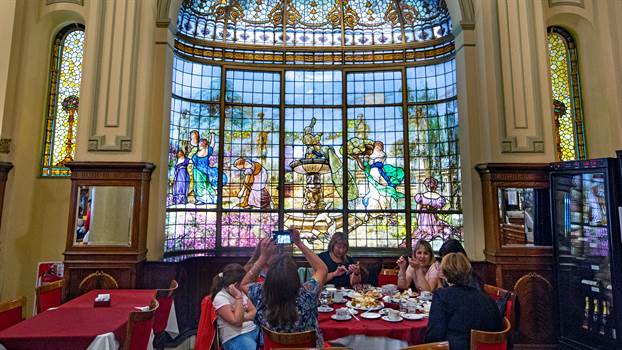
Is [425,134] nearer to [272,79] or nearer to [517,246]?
[517,246]

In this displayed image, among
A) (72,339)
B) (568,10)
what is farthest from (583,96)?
(72,339)

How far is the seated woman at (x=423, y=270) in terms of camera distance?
348 centimetres

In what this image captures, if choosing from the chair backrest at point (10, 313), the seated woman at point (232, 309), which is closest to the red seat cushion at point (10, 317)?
the chair backrest at point (10, 313)

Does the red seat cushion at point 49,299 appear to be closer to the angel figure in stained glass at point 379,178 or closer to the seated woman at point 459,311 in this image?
the seated woman at point 459,311

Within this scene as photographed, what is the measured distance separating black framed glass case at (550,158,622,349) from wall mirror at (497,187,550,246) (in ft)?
0.52

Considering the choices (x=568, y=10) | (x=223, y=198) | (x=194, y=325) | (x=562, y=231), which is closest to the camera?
(x=562, y=231)

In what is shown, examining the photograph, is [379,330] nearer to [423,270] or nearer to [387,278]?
[423,270]

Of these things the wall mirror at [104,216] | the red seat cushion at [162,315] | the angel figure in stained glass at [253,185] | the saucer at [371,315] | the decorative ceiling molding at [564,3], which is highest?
the decorative ceiling molding at [564,3]

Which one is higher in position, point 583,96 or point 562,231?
point 583,96

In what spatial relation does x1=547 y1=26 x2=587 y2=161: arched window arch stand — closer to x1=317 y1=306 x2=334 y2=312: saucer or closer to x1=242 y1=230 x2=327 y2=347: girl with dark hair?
x1=317 y1=306 x2=334 y2=312: saucer

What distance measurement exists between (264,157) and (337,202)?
1298 mm

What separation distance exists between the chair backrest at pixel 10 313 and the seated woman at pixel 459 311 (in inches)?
118

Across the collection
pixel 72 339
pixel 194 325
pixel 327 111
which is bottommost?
pixel 194 325

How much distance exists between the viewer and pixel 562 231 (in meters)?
4.16
